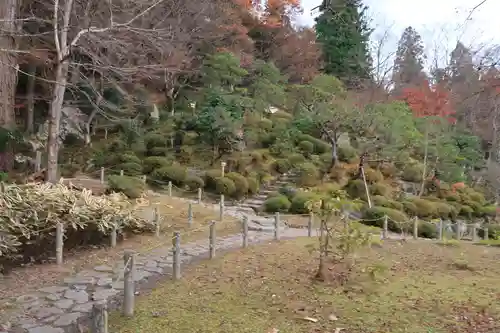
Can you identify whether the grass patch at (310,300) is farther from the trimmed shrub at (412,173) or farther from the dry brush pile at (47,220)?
the trimmed shrub at (412,173)

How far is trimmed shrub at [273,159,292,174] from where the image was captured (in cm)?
1823

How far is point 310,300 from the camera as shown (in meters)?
4.62

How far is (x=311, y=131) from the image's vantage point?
21766mm

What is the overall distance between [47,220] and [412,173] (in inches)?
711

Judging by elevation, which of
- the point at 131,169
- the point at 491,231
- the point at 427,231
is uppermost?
the point at 131,169

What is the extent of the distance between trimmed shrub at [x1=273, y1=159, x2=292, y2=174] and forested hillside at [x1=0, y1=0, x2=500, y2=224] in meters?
0.05

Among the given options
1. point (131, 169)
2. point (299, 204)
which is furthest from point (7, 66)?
point (299, 204)

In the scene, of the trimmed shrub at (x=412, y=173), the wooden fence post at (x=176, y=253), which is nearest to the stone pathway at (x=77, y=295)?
the wooden fence post at (x=176, y=253)

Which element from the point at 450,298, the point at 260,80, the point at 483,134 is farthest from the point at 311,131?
the point at 450,298

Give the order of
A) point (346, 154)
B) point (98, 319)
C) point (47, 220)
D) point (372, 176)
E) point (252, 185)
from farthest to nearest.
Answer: point (346, 154) < point (372, 176) < point (252, 185) < point (47, 220) < point (98, 319)

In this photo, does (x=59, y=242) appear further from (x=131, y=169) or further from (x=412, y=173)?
(x=412, y=173)

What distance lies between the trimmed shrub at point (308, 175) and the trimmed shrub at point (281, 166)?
0.67 metres

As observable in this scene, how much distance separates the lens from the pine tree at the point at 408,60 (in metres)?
35.2

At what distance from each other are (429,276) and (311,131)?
1613cm
